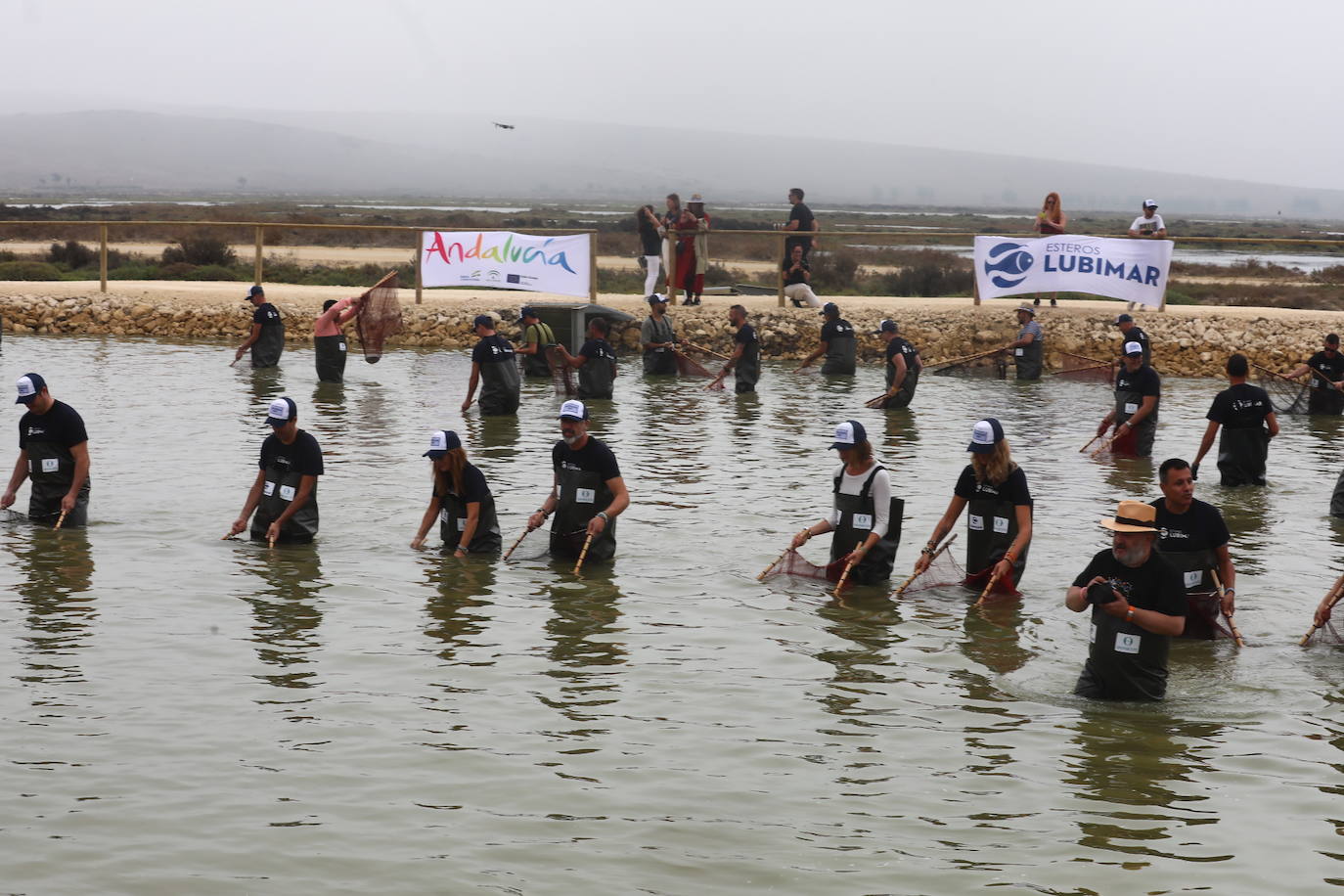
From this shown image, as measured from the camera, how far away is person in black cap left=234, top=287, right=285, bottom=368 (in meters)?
26.0

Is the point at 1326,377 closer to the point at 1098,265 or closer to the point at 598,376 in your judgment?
the point at 1098,265

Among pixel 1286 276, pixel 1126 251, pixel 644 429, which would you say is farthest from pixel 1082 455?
pixel 1286 276

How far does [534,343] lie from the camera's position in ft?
83.1

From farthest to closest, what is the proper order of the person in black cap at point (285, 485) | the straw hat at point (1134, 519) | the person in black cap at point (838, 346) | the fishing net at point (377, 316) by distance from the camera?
1. the person in black cap at point (838, 346)
2. the fishing net at point (377, 316)
3. the person in black cap at point (285, 485)
4. the straw hat at point (1134, 519)

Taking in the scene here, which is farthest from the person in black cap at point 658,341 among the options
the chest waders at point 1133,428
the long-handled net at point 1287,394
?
the long-handled net at point 1287,394

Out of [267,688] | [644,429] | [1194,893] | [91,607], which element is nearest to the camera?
[1194,893]

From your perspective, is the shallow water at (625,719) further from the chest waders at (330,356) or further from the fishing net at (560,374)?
the chest waders at (330,356)

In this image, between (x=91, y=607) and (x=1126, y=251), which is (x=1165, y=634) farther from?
(x=1126, y=251)

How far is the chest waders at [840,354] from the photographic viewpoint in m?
27.2

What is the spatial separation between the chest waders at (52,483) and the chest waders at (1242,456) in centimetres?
1201

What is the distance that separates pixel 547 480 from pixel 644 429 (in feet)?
13.8

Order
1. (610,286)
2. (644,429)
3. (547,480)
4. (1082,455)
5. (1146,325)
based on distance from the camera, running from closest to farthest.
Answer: (547,480)
(1082,455)
(644,429)
(1146,325)
(610,286)

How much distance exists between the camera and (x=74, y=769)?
850 cm

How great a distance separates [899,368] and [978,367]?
277 inches
